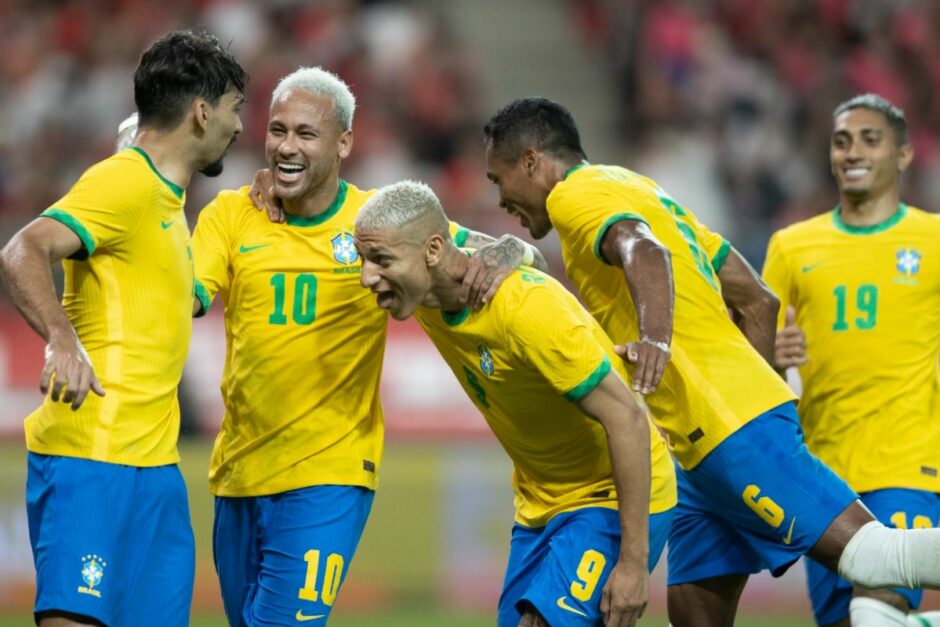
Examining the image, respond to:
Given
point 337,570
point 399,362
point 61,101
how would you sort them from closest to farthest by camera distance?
point 337,570
point 399,362
point 61,101

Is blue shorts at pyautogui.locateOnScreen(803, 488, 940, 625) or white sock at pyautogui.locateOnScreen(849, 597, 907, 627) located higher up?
blue shorts at pyautogui.locateOnScreen(803, 488, 940, 625)

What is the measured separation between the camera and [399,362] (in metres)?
11.2

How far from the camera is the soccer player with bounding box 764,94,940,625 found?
22.2 feet

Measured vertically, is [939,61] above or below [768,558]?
above

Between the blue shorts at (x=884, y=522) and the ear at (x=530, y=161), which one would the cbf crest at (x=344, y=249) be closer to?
the ear at (x=530, y=161)

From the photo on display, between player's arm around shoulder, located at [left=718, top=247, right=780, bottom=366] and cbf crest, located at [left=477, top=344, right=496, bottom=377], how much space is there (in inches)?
60.2

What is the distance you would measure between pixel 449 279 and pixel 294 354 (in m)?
0.87

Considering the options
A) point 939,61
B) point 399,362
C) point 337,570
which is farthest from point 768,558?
point 939,61

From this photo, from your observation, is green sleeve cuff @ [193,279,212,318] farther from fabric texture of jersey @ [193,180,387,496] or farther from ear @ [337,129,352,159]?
ear @ [337,129,352,159]

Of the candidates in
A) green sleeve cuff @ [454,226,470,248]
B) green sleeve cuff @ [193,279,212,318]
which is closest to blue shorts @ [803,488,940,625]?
green sleeve cuff @ [454,226,470,248]

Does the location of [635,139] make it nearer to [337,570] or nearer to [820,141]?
[820,141]

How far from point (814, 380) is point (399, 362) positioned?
4.75 meters

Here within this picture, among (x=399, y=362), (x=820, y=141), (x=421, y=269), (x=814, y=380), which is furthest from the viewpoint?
(x=820, y=141)

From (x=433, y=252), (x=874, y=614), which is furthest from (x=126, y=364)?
(x=874, y=614)
